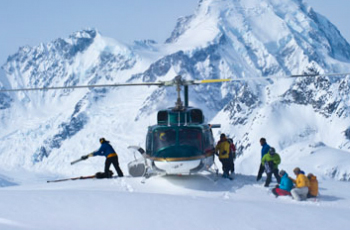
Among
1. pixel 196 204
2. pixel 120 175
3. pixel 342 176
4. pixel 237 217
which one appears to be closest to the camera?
pixel 237 217

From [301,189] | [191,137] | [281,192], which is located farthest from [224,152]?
[301,189]

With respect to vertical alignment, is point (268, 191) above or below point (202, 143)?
below

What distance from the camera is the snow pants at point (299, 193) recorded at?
49.2 ft

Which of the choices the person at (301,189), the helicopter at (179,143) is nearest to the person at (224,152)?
the helicopter at (179,143)

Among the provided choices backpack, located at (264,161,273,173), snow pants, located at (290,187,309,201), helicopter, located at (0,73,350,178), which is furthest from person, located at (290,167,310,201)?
helicopter, located at (0,73,350,178)

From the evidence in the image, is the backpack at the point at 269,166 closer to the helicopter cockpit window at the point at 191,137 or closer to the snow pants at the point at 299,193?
the snow pants at the point at 299,193

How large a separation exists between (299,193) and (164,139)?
5012 millimetres

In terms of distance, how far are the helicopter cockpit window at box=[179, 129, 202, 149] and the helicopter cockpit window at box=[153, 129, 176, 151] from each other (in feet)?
0.94

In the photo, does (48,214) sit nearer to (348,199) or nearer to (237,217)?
(237,217)

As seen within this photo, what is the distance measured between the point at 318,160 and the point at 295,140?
51627 mm

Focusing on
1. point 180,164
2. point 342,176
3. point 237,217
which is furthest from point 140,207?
point 342,176

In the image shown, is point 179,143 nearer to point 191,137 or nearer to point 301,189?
point 191,137

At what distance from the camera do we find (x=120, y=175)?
64.3 feet

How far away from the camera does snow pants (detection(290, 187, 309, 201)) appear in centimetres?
1499
